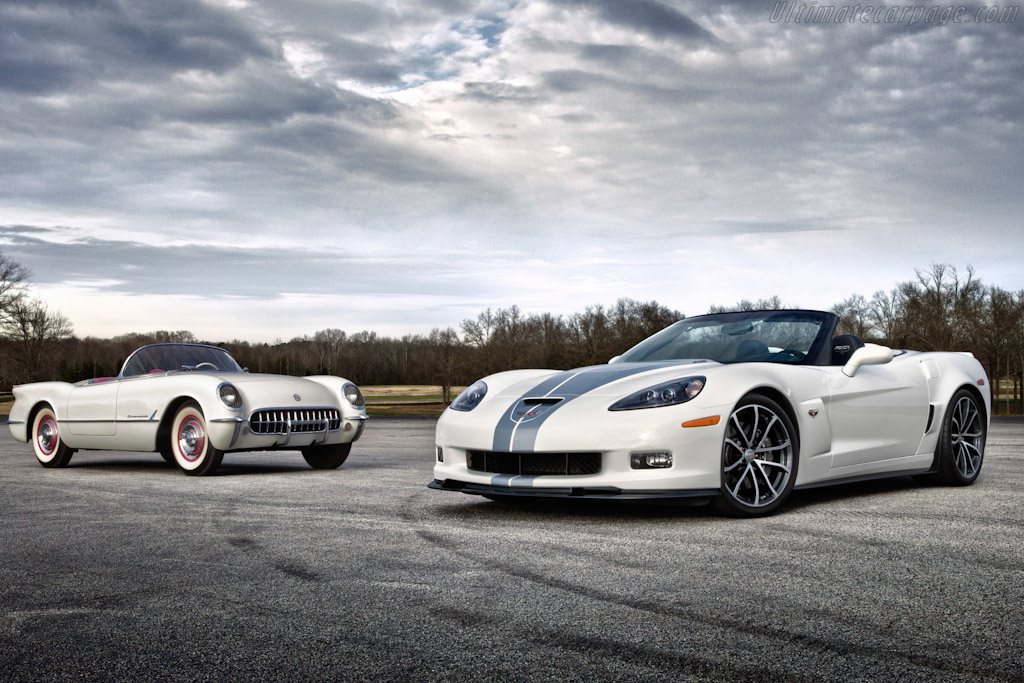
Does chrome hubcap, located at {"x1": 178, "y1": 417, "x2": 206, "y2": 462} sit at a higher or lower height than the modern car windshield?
lower

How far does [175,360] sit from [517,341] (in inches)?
2565

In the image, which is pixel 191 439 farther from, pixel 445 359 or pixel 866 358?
pixel 445 359

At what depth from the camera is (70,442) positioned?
10.7 metres

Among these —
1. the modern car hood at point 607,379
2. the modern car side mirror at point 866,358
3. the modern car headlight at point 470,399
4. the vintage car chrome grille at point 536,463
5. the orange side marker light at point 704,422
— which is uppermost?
the modern car side mirror at point 866,358

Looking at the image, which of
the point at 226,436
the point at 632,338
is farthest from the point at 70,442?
the point at 632,338

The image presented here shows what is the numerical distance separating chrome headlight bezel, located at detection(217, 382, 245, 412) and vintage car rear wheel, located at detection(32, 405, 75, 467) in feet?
9.76

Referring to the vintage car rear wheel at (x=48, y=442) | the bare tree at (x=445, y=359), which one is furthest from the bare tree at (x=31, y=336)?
the vintage car rear wheel at (x=48, y=442)

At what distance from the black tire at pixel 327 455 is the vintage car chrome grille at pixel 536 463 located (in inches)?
175

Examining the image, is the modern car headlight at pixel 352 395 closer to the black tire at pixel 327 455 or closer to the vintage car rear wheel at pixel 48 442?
the black tire at pixel 327 455

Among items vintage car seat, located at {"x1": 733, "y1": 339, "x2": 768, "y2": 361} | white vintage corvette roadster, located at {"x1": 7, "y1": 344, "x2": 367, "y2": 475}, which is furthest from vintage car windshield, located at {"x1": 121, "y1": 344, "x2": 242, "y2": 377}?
vintage car seat, located at {"x1": 733, "y1": 339, "x2": 768, "y2": 361}

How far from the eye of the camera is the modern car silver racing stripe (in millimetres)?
5766

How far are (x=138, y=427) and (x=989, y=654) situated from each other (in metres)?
8.71

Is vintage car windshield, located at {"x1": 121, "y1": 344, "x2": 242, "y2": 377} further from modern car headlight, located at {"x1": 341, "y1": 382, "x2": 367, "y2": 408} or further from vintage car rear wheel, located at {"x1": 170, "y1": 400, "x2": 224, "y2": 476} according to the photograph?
modern car headlight, located at {"x1": 341, "y1": 382, "x2": 367, "y2": 408}

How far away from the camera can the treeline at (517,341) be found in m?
55.8
